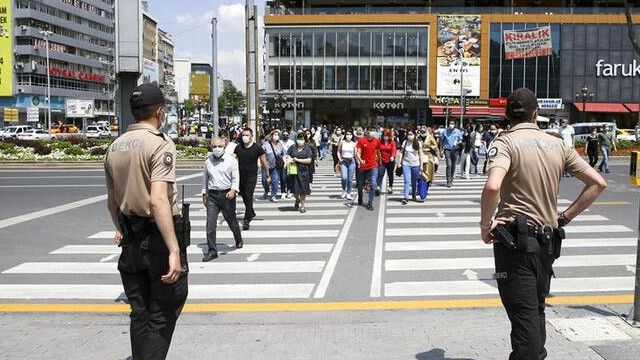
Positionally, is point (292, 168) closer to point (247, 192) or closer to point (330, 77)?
point (247, 192)

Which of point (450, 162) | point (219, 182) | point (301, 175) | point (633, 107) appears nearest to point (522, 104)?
point (219, 182)

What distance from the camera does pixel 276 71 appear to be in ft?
219

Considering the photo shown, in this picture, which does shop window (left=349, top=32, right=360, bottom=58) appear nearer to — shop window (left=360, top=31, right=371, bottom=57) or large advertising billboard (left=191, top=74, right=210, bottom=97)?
shop window (left=360, top=31, right=371, bottom=57)

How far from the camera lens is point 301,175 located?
14.1 m

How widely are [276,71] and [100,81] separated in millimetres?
55546

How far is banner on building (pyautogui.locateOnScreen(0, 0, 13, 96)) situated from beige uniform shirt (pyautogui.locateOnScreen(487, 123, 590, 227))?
8628cm

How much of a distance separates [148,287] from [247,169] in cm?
812

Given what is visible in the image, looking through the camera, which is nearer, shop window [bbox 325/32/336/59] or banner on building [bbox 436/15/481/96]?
banner on building [bbox 436/15/481/96]

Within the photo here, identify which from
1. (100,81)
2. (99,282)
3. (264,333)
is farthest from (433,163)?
(100,81)

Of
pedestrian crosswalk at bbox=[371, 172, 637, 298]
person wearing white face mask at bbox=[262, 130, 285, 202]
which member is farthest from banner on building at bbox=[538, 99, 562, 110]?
pedestrian crosswalk at bbox=[371, 172, 637, 298]

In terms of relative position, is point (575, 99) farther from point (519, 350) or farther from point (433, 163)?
point (519, 350)

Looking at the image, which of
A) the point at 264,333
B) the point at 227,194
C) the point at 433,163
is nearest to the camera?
the point at 264,333

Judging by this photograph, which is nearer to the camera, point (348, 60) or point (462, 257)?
point (462, 257)

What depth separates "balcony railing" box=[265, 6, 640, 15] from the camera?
215 feet
